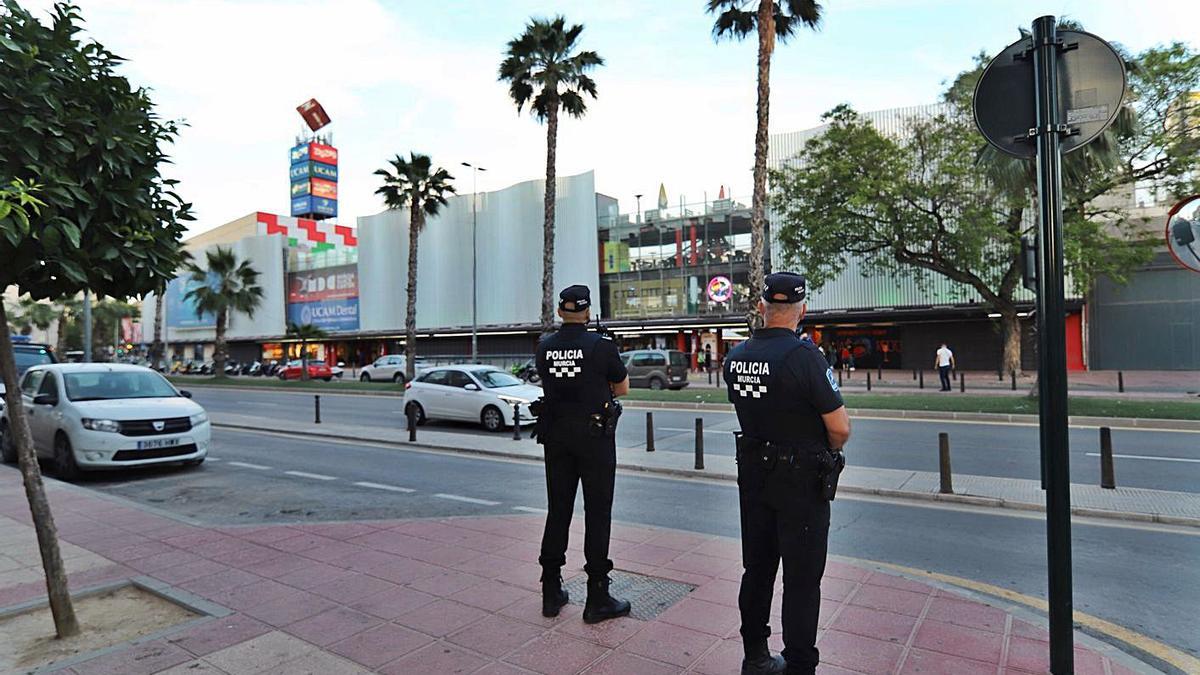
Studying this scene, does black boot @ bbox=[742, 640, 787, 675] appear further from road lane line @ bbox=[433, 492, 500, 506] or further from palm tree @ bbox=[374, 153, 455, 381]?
palm tree @ bbox=[374, 153, 455, 381]

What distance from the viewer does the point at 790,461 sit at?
307cm

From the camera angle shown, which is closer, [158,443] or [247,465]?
[158,443]

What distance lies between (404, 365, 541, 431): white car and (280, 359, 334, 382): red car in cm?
2569

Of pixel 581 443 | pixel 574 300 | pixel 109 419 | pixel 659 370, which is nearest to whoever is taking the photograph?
pixel 581 443

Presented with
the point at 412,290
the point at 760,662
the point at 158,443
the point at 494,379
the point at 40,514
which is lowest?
the point at 760,662

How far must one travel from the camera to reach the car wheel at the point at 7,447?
10.8m

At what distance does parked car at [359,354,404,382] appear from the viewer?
1387 inches

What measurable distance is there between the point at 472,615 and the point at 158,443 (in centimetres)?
754

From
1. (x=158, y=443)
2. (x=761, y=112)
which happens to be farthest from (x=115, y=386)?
(x=761, y=112)

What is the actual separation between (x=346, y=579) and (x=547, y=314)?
20999 mm

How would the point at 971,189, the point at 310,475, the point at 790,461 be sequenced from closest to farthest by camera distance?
the point at 790,461 < the point at 310,475 < the point at 971,189

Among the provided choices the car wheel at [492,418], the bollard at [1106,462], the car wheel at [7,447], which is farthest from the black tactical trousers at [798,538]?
the car wheel at [7,447]

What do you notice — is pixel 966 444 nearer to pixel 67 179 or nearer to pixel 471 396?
pixel 471 396

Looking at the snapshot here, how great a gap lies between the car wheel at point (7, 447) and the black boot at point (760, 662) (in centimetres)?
1230
